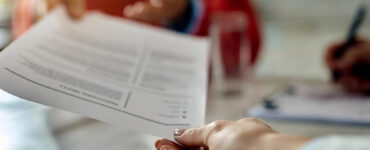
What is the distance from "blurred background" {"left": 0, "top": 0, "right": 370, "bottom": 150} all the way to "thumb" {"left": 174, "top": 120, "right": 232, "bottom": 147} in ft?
0.18

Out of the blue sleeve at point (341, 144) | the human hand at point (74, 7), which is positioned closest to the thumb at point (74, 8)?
the human hand at point (74, 7)

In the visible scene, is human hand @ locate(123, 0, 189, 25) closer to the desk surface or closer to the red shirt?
the red shirt

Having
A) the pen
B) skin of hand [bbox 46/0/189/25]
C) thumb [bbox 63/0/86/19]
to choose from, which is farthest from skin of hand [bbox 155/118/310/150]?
the pen

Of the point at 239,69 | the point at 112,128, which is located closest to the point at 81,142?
the point at 112,128

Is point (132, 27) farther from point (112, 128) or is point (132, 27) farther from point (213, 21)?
point (213, 21)

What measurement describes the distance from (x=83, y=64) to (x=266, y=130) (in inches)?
7.6

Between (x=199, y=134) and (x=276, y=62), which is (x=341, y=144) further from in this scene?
(x=276, y=62)

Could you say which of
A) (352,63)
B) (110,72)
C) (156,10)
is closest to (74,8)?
(110,72)

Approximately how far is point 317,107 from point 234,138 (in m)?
0.39

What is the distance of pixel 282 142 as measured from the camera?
7.3 inches

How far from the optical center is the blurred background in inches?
16.6

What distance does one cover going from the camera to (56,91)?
250 millimetres

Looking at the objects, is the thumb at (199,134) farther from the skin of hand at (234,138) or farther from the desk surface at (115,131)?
the desk surface at (115,131)

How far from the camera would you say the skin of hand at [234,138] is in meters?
0.19
